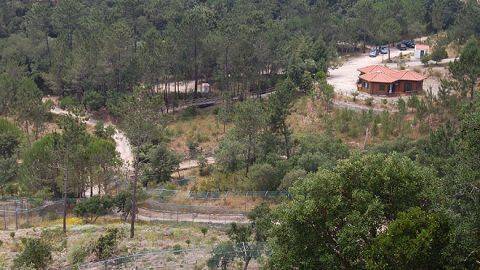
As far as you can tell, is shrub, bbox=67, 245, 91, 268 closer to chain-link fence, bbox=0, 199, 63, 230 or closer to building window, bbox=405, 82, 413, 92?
chain-link fence, bbox=0, 199, 63, 230

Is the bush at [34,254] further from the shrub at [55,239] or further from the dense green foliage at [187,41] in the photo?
the dense green foliage at [187,41]

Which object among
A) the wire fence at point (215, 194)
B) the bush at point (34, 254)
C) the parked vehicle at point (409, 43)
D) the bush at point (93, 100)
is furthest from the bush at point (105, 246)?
the parked vehicle at point (409, 43)

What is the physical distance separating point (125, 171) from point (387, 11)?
57.5m

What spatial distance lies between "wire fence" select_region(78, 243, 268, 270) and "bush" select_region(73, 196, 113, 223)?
10.9 meters

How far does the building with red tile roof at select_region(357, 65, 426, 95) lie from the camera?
64750 millimetres

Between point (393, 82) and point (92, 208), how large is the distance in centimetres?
3748

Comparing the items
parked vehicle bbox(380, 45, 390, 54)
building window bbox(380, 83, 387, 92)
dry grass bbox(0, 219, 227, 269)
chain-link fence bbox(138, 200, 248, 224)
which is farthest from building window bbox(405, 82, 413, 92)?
dry grass bbox(0, 219, 227, 269)

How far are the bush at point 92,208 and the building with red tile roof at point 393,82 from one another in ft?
116

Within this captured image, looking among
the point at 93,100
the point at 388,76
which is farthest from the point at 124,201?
the point at 388,76

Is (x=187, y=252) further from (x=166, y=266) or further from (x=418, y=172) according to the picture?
(x=418, y=172)

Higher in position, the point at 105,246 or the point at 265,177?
the point at 265,177

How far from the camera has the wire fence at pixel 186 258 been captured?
28766 millimetres

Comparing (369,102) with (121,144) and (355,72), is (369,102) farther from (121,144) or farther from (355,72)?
(121,144)

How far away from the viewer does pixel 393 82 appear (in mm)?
64625
